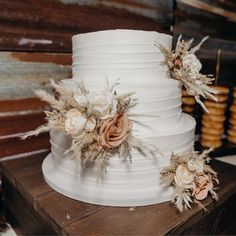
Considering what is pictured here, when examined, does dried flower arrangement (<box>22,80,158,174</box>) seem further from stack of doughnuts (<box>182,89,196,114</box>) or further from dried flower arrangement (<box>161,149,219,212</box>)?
A: stack of doughnuts (<box>182,89,196,114</box>)

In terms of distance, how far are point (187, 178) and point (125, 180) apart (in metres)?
0.21

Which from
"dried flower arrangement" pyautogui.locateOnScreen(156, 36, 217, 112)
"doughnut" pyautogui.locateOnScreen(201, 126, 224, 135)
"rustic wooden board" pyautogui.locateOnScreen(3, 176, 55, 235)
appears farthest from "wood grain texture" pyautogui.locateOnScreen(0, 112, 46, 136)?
"doughnut" pyautogui.locateOnScreen(201, 126, 224, 135)

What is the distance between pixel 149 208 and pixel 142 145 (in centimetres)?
24

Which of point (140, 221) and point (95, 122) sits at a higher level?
point (95, 122)

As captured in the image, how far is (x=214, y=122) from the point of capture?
1.84 metres

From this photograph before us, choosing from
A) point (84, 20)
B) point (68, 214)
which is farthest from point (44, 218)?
point (84, 20)

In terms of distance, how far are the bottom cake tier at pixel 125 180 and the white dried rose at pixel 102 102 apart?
20 cm

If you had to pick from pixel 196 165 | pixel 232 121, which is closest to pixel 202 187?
pixel 196 165

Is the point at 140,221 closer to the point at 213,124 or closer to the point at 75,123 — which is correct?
the point at 75,123

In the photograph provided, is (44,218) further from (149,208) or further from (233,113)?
(233,113)

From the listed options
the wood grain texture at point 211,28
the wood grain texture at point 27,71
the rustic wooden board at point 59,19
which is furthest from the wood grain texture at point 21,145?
the wood grain texture at point 211,28

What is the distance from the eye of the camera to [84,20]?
1.51 meters

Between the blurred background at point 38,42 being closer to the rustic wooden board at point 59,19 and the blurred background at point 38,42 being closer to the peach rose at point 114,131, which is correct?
the rustic wooden board at point 59,19

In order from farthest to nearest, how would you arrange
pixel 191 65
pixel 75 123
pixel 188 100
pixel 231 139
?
1. pixel 231 139
2. pixel 188 100
3. pixel 191 65
4. pixel 75 123
